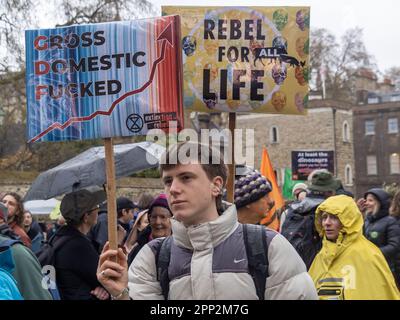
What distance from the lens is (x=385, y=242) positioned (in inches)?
319

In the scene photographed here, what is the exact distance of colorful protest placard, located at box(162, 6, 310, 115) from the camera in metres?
Result: 5.41

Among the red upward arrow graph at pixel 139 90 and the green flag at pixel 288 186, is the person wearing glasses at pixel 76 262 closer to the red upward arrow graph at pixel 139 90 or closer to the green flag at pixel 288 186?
the red upward arrow graph at pixel 139 90

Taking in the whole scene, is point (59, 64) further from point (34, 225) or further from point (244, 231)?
point (34, 225)

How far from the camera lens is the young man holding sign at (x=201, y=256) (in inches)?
136

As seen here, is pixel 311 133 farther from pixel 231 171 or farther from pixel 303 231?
pixel 231 171

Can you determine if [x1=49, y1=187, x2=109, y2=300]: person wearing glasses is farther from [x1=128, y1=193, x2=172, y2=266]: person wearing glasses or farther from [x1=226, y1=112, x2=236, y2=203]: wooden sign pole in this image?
[x1=226, y1=112, x2=236, y2=203]: wooden sign pole

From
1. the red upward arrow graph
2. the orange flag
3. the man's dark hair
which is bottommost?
the orange flag

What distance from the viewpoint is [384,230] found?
806 centimetres

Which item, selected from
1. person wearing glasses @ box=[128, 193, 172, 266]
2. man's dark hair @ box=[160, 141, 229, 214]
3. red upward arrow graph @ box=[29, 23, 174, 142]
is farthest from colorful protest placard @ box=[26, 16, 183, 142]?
person wearing glasses @ box=[128, 193, 172, 266]

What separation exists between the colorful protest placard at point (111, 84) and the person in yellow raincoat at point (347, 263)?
1.93 metres

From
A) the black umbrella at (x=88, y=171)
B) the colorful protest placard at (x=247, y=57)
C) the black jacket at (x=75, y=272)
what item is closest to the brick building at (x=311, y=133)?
the black umbrella at (x=88, y=171)

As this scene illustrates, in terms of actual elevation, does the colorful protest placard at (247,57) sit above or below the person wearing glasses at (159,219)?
above

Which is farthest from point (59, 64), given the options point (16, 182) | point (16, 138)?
point (16, 138)

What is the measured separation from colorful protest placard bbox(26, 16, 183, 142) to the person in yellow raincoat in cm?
193
